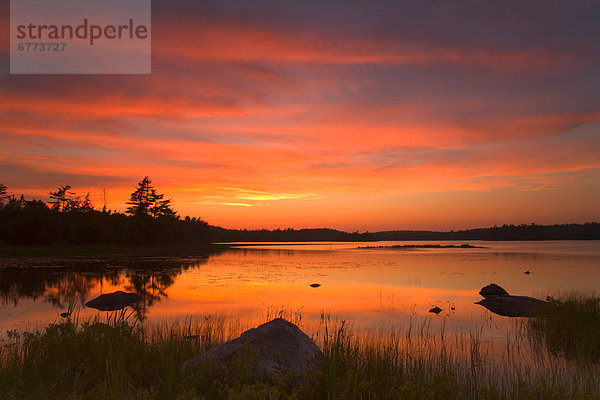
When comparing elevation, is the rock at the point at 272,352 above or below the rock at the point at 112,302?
above

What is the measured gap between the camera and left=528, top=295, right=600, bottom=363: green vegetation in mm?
13562

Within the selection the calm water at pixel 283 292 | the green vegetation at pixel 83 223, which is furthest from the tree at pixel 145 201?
the calm water at pixel 283 292

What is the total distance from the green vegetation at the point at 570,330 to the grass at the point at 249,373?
77 centimetres

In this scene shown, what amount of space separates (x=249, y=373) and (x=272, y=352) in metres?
1.48

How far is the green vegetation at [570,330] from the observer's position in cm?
1356

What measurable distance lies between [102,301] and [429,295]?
21.3m

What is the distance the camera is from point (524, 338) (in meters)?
16.0

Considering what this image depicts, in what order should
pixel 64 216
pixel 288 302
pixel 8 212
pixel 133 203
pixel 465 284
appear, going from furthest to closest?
pixel 133 203, pixel 64 216, pixel 8 212, pixel 465 284, pixel 288 302

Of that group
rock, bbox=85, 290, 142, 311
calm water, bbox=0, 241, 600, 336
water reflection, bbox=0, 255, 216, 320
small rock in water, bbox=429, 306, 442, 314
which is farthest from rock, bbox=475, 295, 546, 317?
rock, bbox=85, 290, 142, 311

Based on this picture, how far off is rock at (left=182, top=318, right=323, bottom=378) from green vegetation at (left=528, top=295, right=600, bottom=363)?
9137 mm

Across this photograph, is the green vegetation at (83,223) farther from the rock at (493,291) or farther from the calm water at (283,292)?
the rock at (493,291)

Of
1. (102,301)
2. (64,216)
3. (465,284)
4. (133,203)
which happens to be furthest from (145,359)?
(133,203)

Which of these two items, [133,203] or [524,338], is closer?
[524,338]

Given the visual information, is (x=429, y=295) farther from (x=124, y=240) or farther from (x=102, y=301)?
(x=124, y=240)
